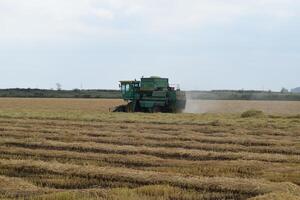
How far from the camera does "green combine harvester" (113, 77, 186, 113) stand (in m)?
42.2

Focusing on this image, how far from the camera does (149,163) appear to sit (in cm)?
1530

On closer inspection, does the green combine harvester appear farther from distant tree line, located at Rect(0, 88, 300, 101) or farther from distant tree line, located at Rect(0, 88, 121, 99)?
distant tree line, located at Rect(0, 88, 121, 99)

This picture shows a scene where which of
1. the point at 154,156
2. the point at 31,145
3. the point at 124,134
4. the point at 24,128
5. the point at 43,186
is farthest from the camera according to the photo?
the point at 24,128

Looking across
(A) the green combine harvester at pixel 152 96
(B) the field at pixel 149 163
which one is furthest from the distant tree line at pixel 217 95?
(B) the field at pixel 149 163

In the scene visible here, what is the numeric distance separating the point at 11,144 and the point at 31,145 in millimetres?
853

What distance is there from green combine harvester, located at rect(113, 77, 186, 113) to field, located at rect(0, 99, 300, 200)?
53.1ft

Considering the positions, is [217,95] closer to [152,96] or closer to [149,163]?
[152,96]

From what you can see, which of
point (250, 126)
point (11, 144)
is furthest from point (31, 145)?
point (250, 126)

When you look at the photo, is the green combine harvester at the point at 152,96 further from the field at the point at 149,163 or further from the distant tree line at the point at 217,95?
the distant tree line at the point at 217,95

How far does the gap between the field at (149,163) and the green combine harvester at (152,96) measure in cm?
1620

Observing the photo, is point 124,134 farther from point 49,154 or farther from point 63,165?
point 63,165

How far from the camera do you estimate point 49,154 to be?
55.6 feet

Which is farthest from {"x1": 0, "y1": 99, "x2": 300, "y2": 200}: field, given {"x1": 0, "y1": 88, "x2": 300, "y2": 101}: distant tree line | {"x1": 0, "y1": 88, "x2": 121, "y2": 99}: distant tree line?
{"x1": 0, "y1": 88, "x2": 121, "y2": 99}: distant tree line

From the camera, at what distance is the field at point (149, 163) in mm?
11414
